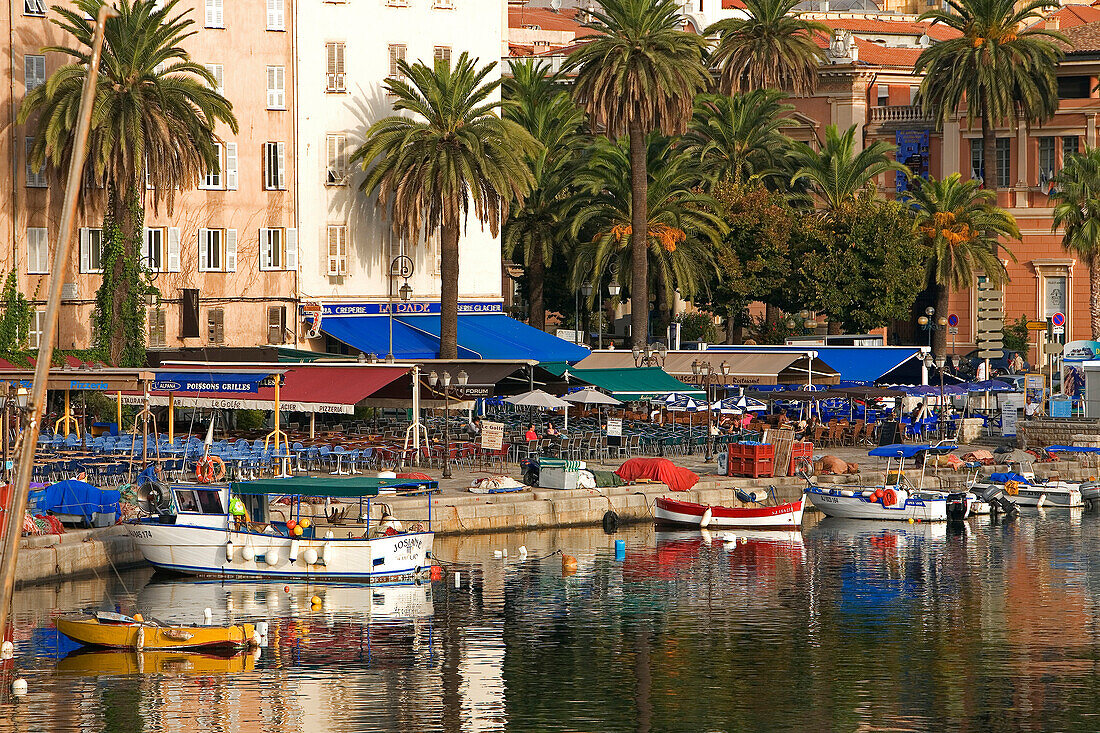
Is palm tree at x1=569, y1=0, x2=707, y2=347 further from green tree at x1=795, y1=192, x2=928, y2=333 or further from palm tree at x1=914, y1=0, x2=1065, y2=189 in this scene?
palm tree at x1=914, y1=0, x2=1065, y2=189

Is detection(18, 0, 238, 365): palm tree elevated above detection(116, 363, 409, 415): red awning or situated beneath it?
elevated above

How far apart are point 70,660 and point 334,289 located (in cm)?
3996

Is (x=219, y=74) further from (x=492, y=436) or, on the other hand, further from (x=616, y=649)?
(x=616, y=649)

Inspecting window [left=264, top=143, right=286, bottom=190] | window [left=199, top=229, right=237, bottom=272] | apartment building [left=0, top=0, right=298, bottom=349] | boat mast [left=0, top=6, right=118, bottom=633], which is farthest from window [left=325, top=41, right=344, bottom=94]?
boat mast [left=0, top=6, right=118, bottom=633]

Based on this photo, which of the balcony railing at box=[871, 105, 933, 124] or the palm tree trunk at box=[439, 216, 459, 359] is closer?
the palm tree trunk at box=[439, 216, 459, 359]

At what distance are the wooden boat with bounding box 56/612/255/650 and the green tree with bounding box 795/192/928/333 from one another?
50362 millimetres

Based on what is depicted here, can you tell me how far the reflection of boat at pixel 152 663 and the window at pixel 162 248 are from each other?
1476 inches

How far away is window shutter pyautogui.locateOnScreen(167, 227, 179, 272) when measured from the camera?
6806cm

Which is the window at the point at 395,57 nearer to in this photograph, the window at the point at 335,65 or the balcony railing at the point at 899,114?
the window at the point at 335,65

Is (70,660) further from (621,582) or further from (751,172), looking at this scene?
(751,172)

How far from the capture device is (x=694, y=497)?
5059cm

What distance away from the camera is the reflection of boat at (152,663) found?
3116 centimetres

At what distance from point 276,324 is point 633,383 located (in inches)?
685

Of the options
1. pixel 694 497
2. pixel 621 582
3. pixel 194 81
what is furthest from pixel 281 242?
pixel 621 582
